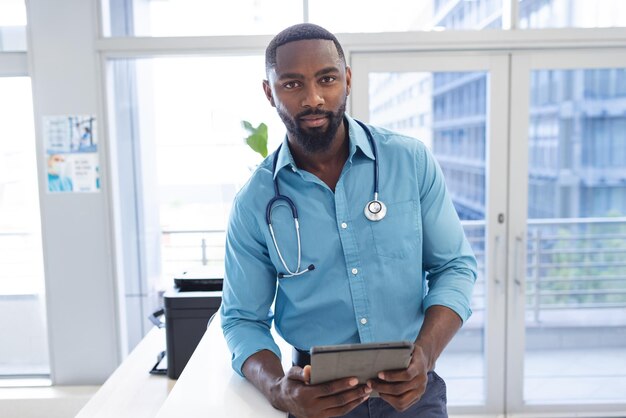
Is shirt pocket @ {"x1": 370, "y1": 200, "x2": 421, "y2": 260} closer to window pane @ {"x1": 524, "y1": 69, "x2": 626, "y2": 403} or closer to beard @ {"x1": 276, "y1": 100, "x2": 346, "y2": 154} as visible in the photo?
beard @ {"x1": 276, "y1": 100, "x2": 346, "y2": 154}

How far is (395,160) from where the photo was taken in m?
1.37

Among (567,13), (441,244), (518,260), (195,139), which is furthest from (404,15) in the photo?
(441,244)

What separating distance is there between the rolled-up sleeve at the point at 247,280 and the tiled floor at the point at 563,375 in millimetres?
1873

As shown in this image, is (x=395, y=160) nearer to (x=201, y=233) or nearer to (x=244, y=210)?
(x=244, y=210)

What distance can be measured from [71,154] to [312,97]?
1913mm

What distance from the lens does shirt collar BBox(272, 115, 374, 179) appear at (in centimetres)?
135

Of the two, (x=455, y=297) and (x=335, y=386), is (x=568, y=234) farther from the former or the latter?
(x=335, y=386)

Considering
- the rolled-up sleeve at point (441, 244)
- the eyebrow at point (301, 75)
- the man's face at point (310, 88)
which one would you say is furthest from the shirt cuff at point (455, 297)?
the eyebrow at point (301, 75)

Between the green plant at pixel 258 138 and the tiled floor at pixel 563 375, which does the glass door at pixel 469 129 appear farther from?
the green plant at pixel 258 138

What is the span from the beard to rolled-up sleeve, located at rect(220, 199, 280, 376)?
0.73ft

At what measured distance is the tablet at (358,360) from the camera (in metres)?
0.95

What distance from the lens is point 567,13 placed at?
268 cm

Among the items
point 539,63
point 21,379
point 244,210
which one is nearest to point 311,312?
point 244,210

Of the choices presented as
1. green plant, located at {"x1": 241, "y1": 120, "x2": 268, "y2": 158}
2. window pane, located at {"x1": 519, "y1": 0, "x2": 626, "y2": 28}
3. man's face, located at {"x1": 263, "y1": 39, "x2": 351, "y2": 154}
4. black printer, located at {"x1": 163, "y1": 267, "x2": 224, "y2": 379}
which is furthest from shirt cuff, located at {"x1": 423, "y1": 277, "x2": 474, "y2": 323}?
window pane, located at {"x1": 519, "y1": 0, "x2": 626, "y2": 28}
